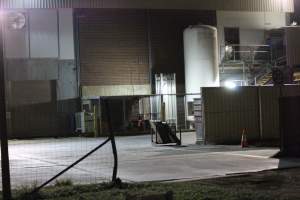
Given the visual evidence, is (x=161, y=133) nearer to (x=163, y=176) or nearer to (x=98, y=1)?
(x=163, y=176)

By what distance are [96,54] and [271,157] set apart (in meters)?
24.7

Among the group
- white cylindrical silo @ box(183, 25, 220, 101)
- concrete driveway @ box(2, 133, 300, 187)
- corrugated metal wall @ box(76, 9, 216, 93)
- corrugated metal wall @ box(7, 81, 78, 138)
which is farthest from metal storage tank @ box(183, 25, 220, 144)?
concrete driveway @ box(2, 133, 300, 187)

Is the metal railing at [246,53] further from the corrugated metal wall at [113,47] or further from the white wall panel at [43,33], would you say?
the white wall panel at [43,33]

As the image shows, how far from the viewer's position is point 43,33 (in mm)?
39344

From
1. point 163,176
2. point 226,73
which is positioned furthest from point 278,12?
point 163,176

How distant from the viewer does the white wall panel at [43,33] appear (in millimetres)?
39188

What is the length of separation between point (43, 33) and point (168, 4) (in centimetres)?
956

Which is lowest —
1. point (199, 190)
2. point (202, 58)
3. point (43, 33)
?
point (199, 190)

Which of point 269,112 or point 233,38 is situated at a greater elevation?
point 233,38

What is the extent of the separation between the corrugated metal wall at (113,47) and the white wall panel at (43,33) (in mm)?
1989

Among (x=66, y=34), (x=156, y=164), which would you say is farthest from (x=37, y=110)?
(x=156, y=164)

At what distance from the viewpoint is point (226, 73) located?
44031mm

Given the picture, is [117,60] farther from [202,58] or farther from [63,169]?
[63,169]

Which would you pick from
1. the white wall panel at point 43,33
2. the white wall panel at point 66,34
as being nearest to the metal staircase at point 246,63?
the white wall panel at point 66,34
